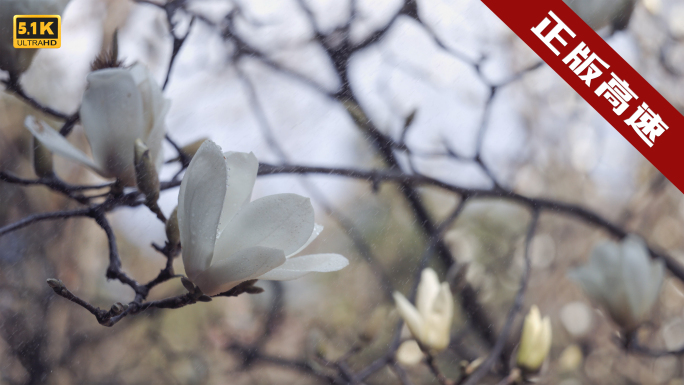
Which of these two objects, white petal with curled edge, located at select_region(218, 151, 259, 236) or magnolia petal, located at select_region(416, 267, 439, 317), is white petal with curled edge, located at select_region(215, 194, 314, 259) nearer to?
white petal with curled edge, located at select_region(218, 151, 259, 236)

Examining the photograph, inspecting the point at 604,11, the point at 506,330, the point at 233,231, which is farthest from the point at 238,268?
the point at 604,11

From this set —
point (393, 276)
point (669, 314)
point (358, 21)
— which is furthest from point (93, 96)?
point (669, 314)

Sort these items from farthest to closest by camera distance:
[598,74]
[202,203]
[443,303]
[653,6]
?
[653,6]
[598,74]
[443,303]
[202,203]

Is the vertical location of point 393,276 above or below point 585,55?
below

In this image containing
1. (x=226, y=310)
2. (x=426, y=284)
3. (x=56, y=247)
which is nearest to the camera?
(x=426, y=284)

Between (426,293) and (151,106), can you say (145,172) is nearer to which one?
(151,106)

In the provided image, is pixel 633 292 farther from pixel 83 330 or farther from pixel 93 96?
pixel 83 330
